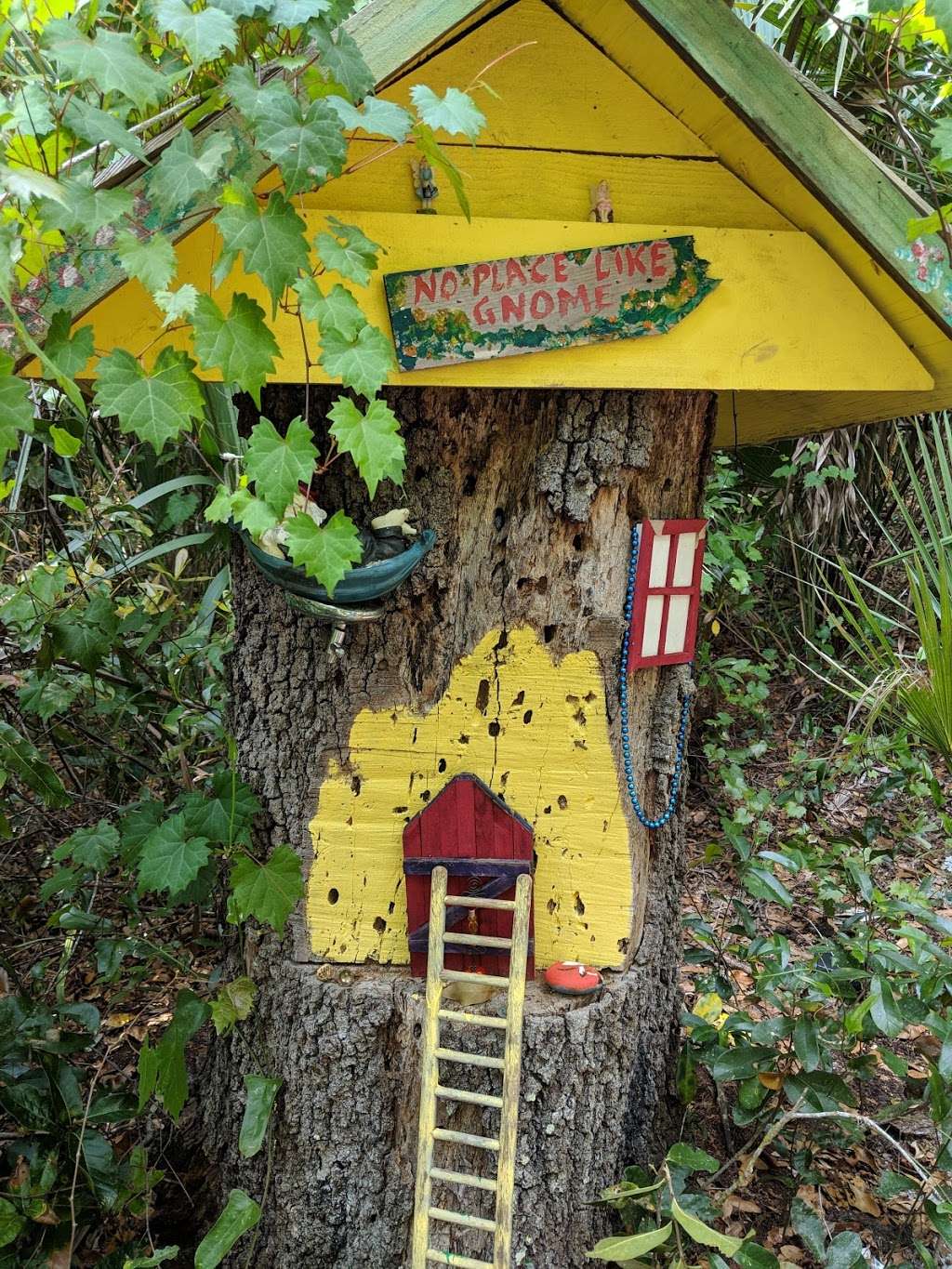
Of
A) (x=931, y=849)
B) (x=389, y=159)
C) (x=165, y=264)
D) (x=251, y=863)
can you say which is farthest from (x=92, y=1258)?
(x=931, y=849)

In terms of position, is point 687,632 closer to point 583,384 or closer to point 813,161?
point 583,384

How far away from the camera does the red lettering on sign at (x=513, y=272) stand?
172cm

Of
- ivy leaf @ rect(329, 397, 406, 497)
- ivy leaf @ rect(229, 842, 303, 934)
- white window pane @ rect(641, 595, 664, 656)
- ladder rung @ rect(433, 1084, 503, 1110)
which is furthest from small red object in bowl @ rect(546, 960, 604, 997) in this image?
ivy leaf @ rect(329, 397, 406, 497)

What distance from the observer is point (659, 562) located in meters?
2.10

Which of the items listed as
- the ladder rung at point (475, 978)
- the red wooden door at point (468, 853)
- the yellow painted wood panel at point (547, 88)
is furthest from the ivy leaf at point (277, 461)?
the ladder rung at point (475, 978)

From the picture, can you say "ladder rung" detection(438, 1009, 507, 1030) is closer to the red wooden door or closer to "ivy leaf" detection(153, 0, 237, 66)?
the red wooden door

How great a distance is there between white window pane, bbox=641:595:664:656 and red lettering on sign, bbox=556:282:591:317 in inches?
25.7

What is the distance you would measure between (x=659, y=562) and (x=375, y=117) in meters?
1.10

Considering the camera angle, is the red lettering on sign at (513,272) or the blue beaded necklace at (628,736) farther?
the blue beaded necklace at (628,736)

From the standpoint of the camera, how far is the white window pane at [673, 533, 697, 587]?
213 cm

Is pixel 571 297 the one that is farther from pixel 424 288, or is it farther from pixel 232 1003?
pixel 232 1003

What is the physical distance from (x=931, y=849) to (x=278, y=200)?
3.96m

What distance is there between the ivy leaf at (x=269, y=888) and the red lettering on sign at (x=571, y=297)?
1.19m

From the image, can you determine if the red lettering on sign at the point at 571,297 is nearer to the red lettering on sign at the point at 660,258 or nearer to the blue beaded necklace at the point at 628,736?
the red lettering on sign at the point at 660,258
